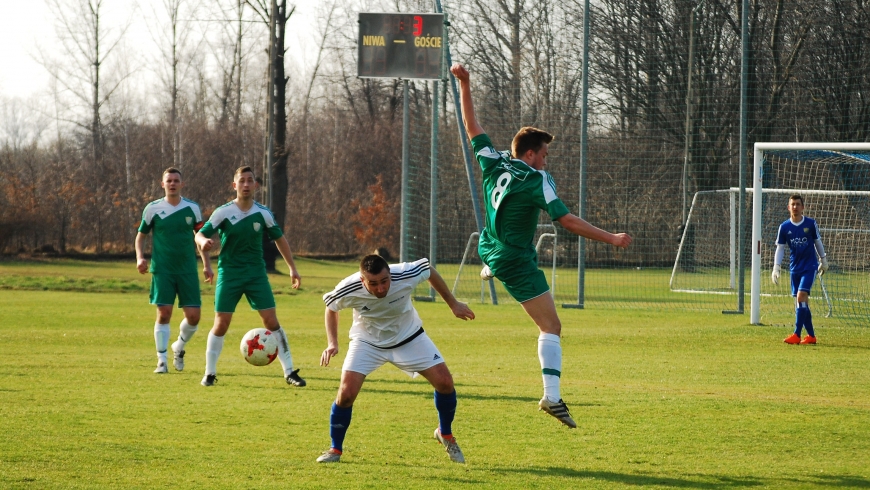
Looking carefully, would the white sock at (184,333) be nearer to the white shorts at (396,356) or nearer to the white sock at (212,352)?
the white sock at (212,352)

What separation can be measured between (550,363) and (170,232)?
220 inches

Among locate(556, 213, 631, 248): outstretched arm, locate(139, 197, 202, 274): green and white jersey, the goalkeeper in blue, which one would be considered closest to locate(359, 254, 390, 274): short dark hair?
locate(556, 213, 631, 248): outstretched arm

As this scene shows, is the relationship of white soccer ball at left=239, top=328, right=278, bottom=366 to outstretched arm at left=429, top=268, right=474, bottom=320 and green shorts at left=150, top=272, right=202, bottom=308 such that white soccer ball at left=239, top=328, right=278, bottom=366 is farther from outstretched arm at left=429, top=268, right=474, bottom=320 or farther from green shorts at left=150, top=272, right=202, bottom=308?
outstretched arm at left=429, top=268, right=474, bottom=320

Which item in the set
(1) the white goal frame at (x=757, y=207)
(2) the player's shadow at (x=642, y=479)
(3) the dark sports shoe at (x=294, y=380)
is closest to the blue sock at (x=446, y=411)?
(2) the player's shadow at (x=642, y=479)

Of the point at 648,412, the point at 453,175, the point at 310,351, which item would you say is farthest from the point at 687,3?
the point at 648,412

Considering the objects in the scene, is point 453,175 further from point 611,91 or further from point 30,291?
point 30,291

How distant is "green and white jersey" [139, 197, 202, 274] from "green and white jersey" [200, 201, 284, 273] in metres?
0.88

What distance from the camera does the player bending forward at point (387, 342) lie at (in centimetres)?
632

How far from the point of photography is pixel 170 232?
10914 mm

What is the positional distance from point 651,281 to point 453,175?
593 cm

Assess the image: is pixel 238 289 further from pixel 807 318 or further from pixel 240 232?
pixel 807 318

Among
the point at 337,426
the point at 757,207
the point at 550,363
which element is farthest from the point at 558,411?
the point at 757,207

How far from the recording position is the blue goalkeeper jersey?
14219mm

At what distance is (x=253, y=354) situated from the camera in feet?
31.4
